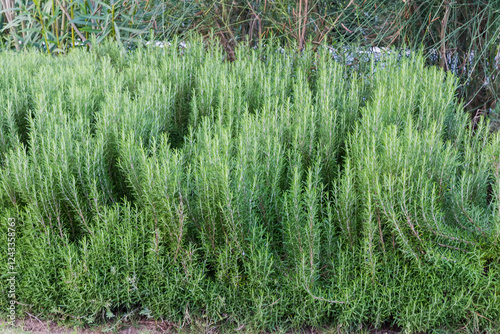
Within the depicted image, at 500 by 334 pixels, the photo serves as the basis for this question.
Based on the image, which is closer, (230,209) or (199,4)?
(230,209)

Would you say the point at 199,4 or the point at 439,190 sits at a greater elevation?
the point at 199,4

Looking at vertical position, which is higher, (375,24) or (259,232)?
(375,24)

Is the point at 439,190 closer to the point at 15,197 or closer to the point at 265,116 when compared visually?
the point at 265,116

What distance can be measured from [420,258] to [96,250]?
1385mm

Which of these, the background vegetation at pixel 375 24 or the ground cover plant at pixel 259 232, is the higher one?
the background vegetation at pixel 375 24

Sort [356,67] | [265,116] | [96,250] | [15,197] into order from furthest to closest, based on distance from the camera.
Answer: [356,67], [265,116], [15,197], [96,250]

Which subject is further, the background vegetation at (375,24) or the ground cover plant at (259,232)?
the background vegetation at (375,24)

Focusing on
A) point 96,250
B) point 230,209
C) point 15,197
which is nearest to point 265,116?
point 230,209

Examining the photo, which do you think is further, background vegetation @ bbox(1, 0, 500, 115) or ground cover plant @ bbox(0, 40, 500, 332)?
background vegetation @ bbox(1, 0, 500, 115)

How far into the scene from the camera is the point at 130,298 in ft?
7.05

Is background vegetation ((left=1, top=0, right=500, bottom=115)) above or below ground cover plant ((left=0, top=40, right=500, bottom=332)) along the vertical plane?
above

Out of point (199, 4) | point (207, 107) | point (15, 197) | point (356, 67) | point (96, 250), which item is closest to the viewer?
point (96, 250)

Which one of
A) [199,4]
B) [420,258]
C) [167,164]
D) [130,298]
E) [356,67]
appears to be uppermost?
[199,4]

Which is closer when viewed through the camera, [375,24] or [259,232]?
[259,232]
